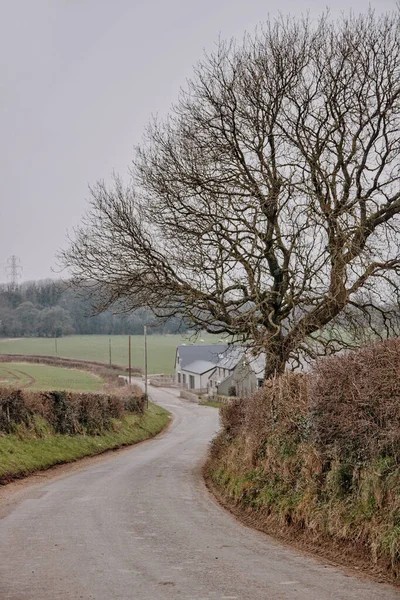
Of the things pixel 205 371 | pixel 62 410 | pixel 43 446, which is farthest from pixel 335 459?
pixel 205 371

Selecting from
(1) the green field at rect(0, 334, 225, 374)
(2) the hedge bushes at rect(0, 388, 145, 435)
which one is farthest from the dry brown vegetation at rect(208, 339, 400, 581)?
(1) the green field at rect(0, 334, 225, 374)

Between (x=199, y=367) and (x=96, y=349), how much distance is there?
2447cm

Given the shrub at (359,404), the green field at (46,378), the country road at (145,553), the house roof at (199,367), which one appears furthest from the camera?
the house roof at (199,367)

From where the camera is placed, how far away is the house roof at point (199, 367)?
9231 cm

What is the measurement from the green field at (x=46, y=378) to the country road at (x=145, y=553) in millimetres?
40133

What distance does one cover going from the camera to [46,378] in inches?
2571

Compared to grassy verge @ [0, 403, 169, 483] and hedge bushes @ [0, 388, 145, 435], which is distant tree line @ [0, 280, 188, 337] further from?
grassy verge @ [0, 403, 169, 483]

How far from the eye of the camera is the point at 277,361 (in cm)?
1862

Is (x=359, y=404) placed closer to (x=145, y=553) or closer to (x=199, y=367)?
(x=145, y=553)

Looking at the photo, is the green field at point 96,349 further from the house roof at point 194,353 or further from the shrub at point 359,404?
the shrub at point 359,404

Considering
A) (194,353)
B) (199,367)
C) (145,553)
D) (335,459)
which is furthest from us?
(194,353)

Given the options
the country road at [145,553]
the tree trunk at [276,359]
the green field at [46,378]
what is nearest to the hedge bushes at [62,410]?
the country road at [145,553]

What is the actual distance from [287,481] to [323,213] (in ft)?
22.5

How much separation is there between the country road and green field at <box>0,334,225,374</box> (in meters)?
67.2
